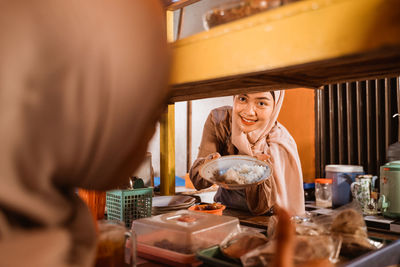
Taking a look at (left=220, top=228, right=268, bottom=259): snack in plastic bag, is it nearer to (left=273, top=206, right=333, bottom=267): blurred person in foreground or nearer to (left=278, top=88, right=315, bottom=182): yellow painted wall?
Result: (left=273, top=206, right=333, bottom=267): blurred person in foreground

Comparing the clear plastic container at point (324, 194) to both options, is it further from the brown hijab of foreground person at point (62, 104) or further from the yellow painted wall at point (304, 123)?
the brown hijab of foreground person at point (62, 104)

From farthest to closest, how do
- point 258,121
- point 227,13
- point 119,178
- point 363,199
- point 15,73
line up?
point 258,121
point 363,199
point 227,13
point 119,178
point 15,73

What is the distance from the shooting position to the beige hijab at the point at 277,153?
2893mm

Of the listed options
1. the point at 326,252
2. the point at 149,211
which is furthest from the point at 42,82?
the point at 149,211

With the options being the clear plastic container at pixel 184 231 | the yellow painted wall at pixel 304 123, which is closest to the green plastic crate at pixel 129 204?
the clear plastic container at pixel 184 231

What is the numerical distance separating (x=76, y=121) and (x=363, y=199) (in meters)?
2.74

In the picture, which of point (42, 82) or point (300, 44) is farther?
point (300, 44)

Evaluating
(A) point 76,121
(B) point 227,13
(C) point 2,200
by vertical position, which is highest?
(B) point 227,13

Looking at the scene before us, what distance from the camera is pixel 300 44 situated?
21.7 inches

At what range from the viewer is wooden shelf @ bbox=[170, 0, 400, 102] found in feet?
1.55

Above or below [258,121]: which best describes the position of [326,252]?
below

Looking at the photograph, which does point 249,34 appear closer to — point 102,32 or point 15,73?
point 102,32

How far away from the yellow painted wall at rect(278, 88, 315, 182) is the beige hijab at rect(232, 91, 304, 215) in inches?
48.3

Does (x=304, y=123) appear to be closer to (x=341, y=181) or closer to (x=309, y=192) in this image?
(x=309, y=192)
